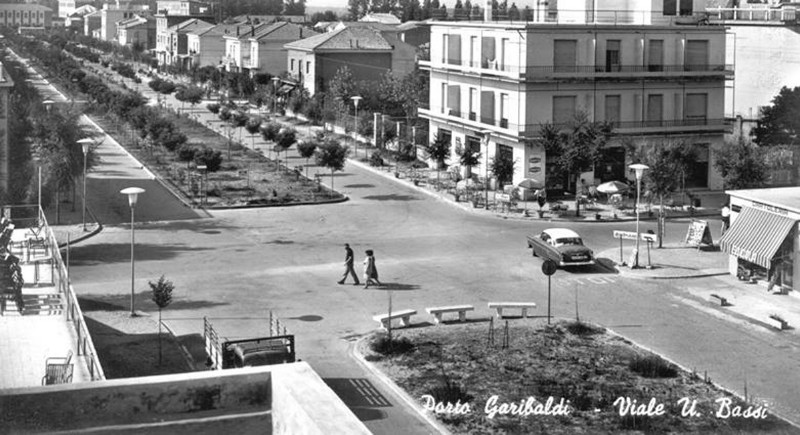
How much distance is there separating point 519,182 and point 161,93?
47969 mm

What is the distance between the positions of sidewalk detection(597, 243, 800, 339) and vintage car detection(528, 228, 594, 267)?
0.93 metres

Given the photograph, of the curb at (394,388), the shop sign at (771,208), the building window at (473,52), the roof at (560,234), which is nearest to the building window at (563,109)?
the building window at (473,52)

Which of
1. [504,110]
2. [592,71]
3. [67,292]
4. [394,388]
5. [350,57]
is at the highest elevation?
[350,57]

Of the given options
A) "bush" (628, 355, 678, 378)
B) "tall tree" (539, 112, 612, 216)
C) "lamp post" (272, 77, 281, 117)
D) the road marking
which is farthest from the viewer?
"lamp post" (272, 77, 281, 117)

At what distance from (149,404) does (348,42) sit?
2591 inches

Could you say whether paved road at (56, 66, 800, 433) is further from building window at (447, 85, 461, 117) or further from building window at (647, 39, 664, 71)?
building window at (647, 39, 664, 71)

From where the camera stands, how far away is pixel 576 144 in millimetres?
36062

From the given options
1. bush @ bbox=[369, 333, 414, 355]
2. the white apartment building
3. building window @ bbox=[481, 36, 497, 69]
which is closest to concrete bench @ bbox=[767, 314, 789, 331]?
bush @ bbox=[369, 333, 414, 355]

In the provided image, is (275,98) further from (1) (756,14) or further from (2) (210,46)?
(2) (210,46)

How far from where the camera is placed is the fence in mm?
13633

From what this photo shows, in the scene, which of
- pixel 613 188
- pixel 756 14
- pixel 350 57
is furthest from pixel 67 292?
pixel 350 57

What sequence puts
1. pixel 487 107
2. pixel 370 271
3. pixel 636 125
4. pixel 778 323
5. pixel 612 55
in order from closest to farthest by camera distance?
pixel 778 323, pixel 370 271, pixel 612 55, pixel 636 125, pixel 487 107

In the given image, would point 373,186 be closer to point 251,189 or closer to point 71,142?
point 251,189

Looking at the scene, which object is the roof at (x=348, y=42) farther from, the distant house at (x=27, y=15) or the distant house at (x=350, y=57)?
the distant house at (x=27, y=15)
